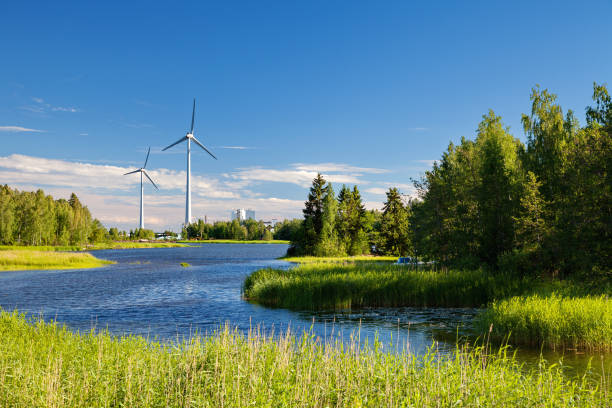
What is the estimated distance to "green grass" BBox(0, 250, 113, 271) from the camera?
219ft

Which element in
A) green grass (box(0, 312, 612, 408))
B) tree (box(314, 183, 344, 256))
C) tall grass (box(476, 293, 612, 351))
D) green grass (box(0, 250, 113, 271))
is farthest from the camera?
tree (box(314, 183, 344, 256))

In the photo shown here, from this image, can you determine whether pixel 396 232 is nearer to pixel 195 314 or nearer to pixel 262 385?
pixel 195 314

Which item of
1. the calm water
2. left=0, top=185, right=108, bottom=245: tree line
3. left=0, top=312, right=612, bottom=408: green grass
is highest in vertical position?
left=0, top=185, right=108, bottom=245: tree line

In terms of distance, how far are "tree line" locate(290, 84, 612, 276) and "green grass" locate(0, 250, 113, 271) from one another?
179 feet

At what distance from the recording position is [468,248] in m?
43.5

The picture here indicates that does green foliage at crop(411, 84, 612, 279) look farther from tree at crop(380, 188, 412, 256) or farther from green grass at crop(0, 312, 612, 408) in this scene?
tree at crop(380, 188, 412, 256)

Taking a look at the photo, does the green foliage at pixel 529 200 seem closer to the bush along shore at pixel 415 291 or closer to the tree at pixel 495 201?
the tree at pixel 495 201

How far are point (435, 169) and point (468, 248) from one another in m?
13.7

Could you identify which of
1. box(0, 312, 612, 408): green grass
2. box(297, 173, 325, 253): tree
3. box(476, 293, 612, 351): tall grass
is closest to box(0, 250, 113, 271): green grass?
box(297, 173, 325, 253): tree

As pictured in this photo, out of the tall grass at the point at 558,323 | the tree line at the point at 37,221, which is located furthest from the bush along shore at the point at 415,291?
the tree line at the point at 37,221

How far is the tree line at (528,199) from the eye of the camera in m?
25.0

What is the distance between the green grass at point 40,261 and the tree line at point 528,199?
54643mm

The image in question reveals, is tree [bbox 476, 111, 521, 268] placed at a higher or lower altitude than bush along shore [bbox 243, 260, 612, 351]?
higher

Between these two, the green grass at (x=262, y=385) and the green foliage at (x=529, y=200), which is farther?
→ the green foliage at (x=529, y=200)
